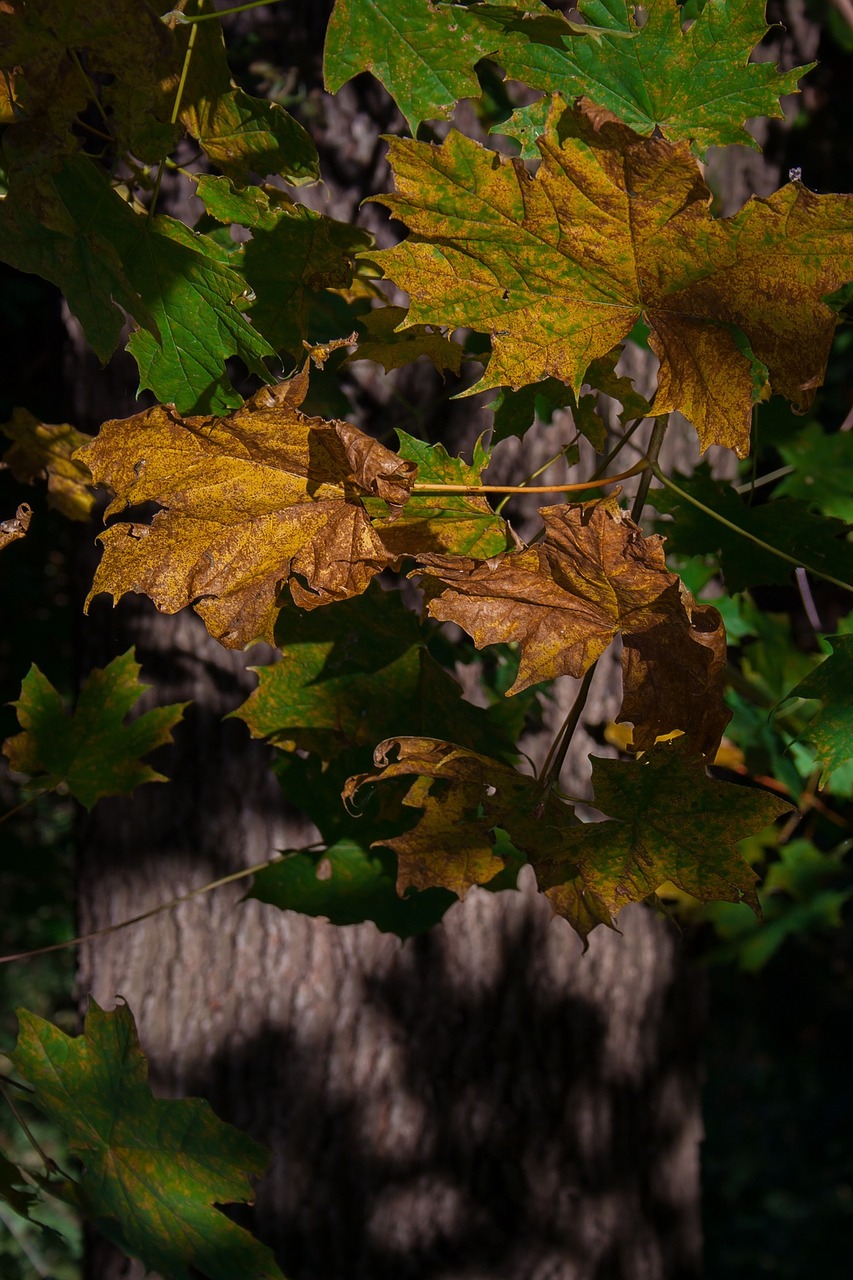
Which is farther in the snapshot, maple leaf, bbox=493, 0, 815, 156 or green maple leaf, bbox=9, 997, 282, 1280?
green maple leaf, bbox=9, 997, 282, 1280

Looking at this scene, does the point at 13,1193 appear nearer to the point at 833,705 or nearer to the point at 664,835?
the point at 664,835

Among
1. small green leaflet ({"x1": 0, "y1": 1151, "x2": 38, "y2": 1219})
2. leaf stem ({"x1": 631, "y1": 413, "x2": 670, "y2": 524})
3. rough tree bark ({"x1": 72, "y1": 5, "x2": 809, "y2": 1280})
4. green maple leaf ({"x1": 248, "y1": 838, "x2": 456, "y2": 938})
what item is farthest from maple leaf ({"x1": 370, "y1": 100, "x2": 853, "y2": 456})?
rough tree bark ({"x1": 72, "y1": 5, "x2": 809, "y2": 1280})

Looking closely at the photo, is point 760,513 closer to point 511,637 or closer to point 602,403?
point 511,637

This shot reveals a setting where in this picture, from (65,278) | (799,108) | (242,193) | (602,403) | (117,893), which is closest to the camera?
(65,278)

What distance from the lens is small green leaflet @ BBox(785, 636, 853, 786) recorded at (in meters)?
0.82

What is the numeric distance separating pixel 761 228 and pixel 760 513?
18.3 inches

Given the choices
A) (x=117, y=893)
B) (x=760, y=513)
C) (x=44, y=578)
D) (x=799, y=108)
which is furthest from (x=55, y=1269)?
(x=799, y=108)

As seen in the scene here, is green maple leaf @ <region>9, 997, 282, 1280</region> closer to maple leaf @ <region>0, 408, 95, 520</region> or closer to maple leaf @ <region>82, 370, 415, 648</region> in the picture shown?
maple leaf @ <region>82, 370, 415, 648</region>

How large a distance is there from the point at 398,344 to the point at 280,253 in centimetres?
12

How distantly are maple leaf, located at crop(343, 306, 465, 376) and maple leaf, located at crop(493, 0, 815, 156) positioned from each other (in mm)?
197

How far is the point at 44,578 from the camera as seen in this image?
10.1 feet

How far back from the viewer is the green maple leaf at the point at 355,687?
0.97m

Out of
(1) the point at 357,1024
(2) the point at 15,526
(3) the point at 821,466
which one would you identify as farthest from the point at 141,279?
(1) the point at 357,1024

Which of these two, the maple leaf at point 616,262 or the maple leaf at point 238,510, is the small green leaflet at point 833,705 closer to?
the maple leaf at point 616,262
